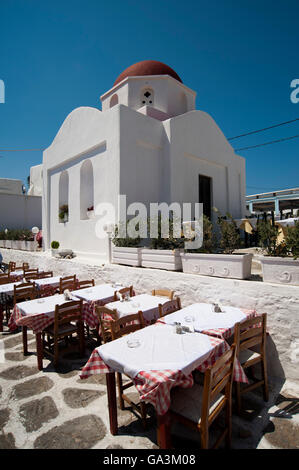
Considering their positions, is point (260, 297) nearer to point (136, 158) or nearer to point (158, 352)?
point (158, 352)

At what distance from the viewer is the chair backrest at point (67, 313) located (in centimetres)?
415

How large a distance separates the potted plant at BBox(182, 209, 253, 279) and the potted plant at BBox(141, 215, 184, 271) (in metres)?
0.24

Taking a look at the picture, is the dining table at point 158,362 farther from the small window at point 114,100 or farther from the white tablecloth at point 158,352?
the small window at point 114,100

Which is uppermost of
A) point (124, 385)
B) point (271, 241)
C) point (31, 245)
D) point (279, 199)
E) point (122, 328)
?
point (279, 199)

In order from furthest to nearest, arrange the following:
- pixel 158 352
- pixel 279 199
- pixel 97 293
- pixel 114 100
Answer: pixel 279 199, pixel 114 100, pixel 97 293, pixel 158 352

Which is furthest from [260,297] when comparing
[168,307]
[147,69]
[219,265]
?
[147,69]

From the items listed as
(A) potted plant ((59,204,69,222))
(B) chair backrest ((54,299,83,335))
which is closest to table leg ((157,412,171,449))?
(B) chair backrest ((54,299,83,335))

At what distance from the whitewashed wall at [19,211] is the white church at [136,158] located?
31.9ft

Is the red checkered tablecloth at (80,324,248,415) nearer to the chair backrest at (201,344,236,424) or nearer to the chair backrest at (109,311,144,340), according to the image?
the chair backrest at (201,344,236,424)

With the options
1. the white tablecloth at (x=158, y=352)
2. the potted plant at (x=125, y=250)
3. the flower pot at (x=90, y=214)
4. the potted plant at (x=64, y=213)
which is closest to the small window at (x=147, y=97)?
the flower pot at (x=90, y=214)

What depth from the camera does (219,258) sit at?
4867 millimetres

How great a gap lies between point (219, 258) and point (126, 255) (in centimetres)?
287

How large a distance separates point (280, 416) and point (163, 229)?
4.27 meters

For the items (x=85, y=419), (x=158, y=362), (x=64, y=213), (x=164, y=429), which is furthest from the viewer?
(x=64, y=213)
